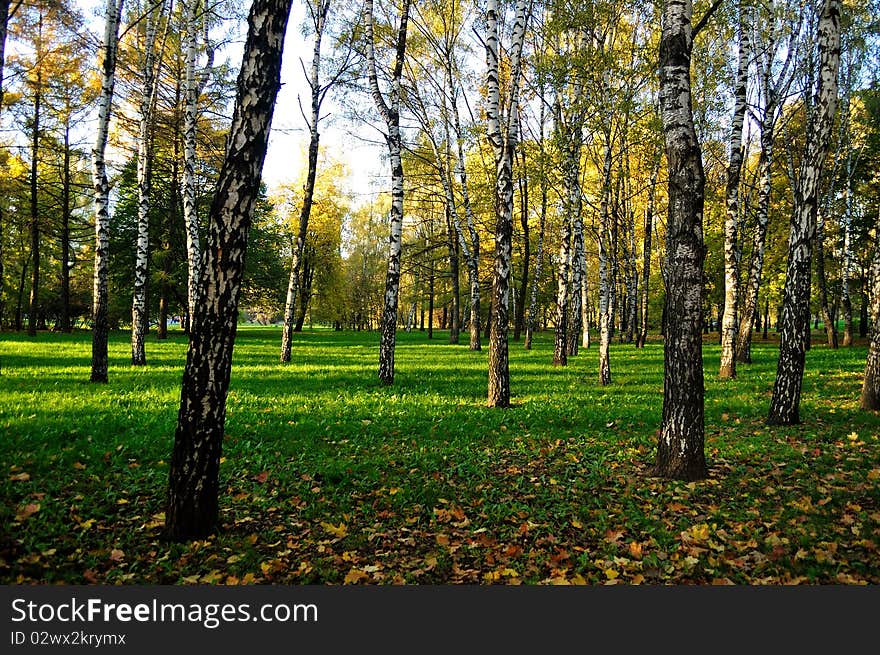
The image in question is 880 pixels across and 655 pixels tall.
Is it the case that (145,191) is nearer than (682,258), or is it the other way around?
(682,258)

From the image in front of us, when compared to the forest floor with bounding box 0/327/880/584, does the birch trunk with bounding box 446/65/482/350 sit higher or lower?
higher

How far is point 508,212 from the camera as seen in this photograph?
33.6 ft

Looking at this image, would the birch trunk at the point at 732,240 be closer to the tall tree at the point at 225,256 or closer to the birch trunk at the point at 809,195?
the birch trunk at the point at 809,195

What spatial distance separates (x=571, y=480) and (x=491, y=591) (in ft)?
9.01

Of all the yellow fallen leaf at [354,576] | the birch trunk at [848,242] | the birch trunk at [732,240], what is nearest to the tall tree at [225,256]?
the yellow fallen leaf at [354,576]

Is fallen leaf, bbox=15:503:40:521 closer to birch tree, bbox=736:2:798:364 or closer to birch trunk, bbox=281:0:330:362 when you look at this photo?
birch trunk, bbox=281:0:330:362

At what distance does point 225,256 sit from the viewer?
13.9ft

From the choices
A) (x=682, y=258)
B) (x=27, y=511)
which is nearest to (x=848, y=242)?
(x=682, y=258)

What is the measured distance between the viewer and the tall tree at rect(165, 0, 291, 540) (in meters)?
4.25

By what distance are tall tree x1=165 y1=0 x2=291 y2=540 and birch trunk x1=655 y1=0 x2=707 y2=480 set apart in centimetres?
466

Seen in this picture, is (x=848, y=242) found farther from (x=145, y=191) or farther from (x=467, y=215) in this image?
(x=145, y=191)

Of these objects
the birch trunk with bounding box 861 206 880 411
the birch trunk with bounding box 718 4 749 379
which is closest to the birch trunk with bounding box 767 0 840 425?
the birch trunk with bounding box 861 206 880 411

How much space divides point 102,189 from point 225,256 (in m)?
10.4

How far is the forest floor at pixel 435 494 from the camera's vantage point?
4.11 metres
